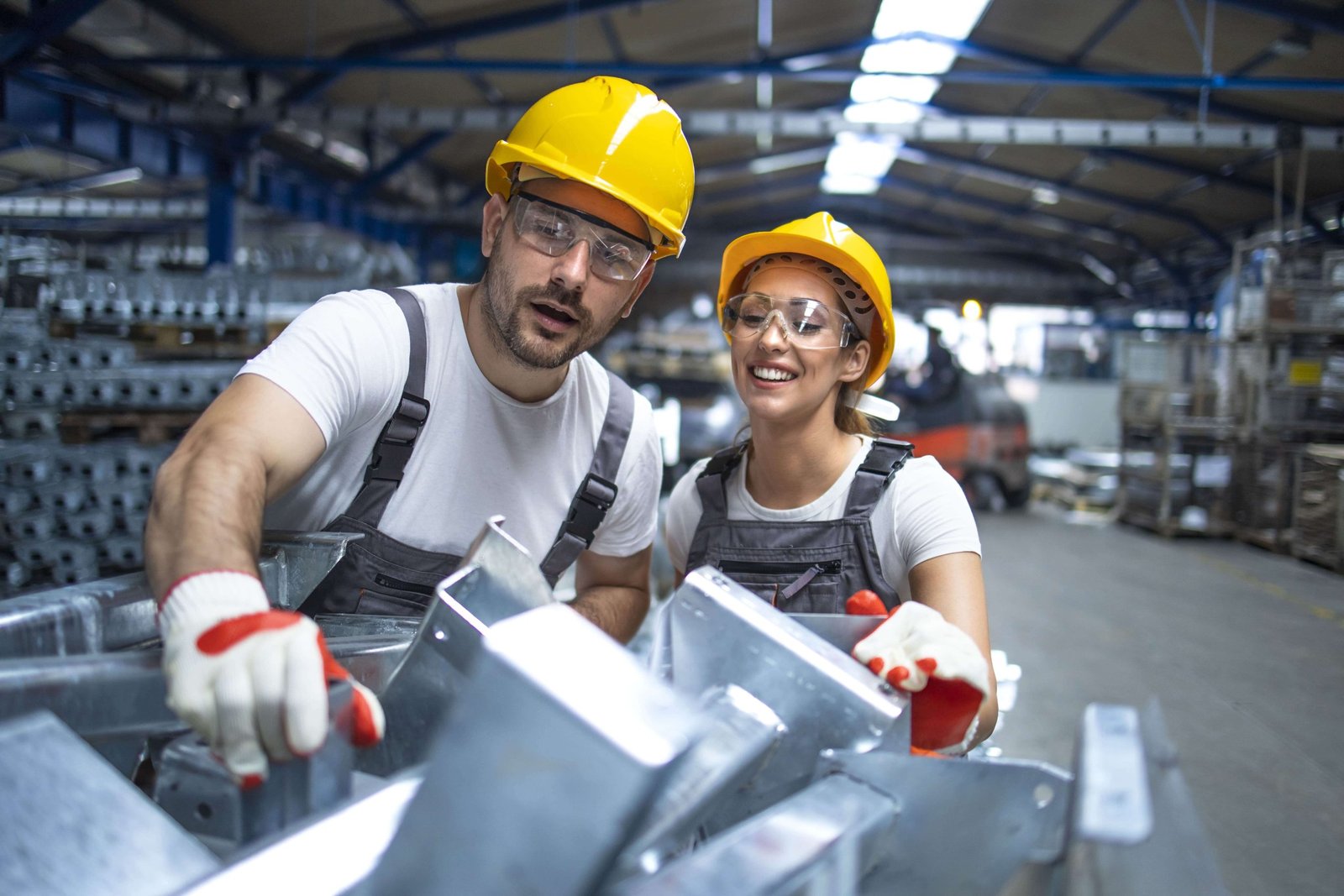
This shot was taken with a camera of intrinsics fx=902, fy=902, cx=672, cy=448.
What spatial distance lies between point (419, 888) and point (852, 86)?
12402 mm

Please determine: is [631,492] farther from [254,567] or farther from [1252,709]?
[1252,709]

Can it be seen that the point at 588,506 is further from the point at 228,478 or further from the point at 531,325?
the point at 228,478

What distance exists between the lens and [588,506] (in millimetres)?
2086

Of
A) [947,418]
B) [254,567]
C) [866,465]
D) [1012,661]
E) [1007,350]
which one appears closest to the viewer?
[254,567]

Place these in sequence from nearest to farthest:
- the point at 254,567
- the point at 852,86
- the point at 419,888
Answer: the point at 419,888, the point at 254,567, the point at 852,86

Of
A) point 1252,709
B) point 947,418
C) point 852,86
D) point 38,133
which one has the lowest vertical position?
point 1252,709

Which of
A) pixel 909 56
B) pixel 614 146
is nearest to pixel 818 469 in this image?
pixel 614 146

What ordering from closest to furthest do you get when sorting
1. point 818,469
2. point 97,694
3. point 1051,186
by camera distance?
point 97,694, point 818,469, point 1051,186

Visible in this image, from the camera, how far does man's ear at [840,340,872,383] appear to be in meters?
2.21

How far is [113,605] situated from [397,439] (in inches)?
28.5

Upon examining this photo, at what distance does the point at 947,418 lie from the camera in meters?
10.1

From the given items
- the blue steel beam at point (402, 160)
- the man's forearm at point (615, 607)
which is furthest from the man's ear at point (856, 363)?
the blue steel beam at point (402, 160)

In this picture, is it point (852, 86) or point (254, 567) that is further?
point (852, 86)

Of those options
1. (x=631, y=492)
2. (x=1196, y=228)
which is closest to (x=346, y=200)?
(x=631, y=492)
